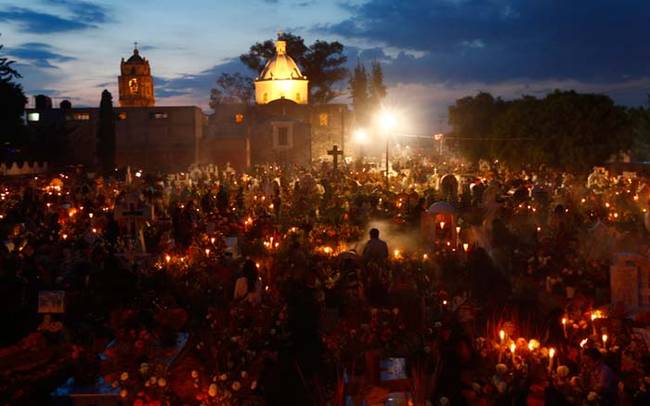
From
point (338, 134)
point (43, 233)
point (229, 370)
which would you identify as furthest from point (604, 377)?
point (338, 134)

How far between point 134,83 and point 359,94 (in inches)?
897

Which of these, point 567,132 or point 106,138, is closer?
point 106,138

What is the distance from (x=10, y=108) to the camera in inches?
1540

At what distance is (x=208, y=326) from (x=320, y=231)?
743 centimetres

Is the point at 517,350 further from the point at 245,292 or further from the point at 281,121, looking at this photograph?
the point at 281,121

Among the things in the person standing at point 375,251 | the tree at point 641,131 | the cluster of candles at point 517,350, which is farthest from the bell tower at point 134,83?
the cluster of candles at point 517,350

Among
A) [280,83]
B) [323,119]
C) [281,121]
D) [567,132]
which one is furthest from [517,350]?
[280,83]

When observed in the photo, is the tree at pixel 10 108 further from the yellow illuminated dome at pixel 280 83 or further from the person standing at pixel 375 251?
the person standing at pixel 375 251

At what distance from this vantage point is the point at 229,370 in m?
7.20

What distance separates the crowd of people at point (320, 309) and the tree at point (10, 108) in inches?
861

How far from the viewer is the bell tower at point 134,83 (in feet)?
204

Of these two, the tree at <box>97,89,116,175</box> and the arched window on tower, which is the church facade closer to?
the arched window on tower

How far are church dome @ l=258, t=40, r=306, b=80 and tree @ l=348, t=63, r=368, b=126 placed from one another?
44.2 ft

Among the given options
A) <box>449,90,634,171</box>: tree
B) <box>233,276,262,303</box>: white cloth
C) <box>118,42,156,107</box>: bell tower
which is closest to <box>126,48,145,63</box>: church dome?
<box>118,42,156,107</box>: bell tower
